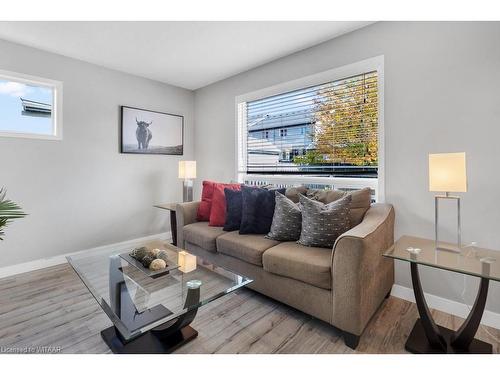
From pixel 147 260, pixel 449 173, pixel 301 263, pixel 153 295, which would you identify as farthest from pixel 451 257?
pixel 147 260

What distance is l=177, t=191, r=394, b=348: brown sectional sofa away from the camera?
1.58 meters

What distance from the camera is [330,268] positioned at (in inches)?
66.3

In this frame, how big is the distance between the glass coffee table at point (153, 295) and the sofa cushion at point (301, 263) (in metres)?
0.35

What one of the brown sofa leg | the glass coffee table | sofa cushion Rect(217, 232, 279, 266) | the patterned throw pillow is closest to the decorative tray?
the glass coffee table

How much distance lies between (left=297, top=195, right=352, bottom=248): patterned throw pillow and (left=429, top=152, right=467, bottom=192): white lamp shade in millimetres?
608

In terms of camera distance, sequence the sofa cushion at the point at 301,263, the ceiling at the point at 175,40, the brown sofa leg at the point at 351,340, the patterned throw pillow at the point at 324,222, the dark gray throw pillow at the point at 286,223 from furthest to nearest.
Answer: the ceiling at the point at 175,40
the dark gray throw pillow at the point at 286,223
the patterned throw pillow at the point at 324,222
the sofa cushion at the point at 301,263
the brown sofa leg at the point at 351,340

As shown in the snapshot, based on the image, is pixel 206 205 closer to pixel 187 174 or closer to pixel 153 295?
pixel 187 174

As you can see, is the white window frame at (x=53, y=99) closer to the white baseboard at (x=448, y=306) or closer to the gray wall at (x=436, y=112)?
the gray wall at (x=436, y=112)

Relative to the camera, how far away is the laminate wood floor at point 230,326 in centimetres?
164

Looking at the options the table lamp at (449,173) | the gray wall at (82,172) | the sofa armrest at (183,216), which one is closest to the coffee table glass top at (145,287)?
the sofa armrest at (183,216)

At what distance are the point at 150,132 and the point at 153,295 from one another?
2781 millimetres

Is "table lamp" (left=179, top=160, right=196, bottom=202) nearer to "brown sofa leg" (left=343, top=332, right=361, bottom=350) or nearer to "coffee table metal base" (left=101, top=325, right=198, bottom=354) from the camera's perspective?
"coffee table metal base" (left=101, top=325, right=198, bottom=354)

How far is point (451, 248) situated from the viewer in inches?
67.3
